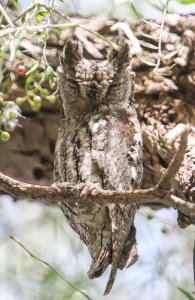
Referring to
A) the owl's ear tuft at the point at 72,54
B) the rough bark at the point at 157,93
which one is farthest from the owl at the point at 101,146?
the rough bark at the point at 157,93

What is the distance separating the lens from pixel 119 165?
1866 mm

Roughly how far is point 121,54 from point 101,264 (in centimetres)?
53

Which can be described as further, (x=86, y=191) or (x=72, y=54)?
(x=72, y=54)

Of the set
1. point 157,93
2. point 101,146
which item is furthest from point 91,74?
point 157,93

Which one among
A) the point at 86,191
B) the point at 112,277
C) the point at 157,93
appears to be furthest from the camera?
the point at 157,93

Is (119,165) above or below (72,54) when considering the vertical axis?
below

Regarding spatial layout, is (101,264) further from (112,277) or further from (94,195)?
(94,195)

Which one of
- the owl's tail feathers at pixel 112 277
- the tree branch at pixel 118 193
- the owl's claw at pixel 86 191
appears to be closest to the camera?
the tree branch at pixel 118 193

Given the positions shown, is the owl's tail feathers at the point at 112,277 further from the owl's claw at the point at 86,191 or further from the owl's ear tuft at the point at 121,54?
the owl's ear tuft at the point at 121,54

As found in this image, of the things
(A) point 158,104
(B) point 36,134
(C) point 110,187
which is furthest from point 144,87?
(C) point 110,187

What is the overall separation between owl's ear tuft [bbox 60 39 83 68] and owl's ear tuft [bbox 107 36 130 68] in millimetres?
84

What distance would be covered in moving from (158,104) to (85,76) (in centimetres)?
53

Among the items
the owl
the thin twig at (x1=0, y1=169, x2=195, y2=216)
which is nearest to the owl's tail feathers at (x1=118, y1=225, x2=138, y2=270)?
the owl

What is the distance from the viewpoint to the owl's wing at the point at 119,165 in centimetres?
183
